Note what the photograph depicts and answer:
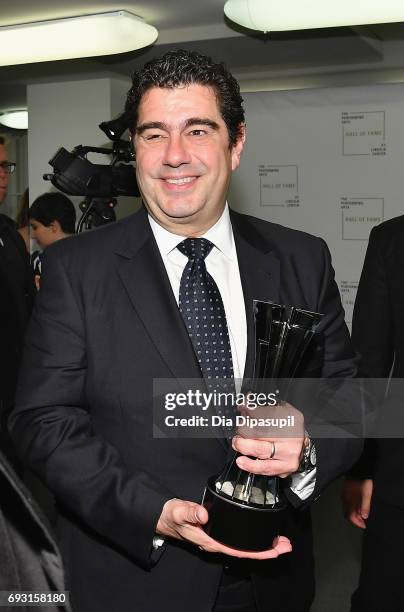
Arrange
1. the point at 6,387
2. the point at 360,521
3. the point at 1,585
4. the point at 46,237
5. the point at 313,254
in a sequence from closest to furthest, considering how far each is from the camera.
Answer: the point at 1,585, the point at 313,254, the point at 360,521, the point at 6,387, the point at 46,237

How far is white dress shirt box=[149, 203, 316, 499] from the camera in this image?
1.46 m

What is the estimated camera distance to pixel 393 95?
13.8 feet

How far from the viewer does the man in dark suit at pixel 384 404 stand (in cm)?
191

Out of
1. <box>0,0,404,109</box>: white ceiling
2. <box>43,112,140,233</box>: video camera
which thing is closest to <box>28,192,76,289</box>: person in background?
<box>0,0,404,109</box>: white ceiling

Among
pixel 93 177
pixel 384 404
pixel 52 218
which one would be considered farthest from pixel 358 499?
pixel 52 218

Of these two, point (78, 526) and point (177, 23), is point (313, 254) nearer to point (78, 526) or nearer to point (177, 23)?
point (78, 526)

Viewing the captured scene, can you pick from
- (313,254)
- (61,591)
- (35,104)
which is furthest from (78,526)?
(35,104)

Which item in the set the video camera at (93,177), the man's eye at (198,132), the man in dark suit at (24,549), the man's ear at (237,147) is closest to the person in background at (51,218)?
the video camera at (93,177)

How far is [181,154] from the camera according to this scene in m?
1.42

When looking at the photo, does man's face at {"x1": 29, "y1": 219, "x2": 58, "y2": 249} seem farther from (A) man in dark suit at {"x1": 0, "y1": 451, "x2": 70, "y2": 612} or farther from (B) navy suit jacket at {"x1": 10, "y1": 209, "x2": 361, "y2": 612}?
(A) man in dark suit at {"x1": 0, "y1": 451, "x2": 70, "y2": 612}

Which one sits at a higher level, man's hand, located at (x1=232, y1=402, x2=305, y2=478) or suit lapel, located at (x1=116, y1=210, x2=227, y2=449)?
suit lapel, located at (x1=116, y1=210, x2=227, y2=449)

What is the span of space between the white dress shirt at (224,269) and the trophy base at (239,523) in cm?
29

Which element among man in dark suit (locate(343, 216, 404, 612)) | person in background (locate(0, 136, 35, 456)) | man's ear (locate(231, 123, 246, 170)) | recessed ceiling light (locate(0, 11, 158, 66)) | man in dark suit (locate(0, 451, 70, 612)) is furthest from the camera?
recessed ceiling light (locate(0, 11, 158, 66))

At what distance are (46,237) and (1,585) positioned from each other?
4.10 m
